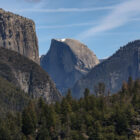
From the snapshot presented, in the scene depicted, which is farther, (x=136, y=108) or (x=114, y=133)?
(x=136, y=108)

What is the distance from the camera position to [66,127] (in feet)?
578

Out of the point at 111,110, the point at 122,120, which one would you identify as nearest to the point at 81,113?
the point at 111,110

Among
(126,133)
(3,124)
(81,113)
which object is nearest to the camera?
(126,133)

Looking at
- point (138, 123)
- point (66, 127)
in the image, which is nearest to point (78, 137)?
point (66, 127)

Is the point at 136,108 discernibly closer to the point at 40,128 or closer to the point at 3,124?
the point at 40,128

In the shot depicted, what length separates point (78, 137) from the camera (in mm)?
168000

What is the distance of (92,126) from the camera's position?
6909 inches

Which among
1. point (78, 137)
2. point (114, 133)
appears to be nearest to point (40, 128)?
point (78, 137)

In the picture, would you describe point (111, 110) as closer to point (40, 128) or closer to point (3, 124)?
point (40, 128)

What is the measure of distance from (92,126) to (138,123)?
17.1 m

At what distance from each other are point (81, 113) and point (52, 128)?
19962 millimetres

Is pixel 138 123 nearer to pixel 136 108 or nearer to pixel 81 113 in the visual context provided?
pixel 136 108

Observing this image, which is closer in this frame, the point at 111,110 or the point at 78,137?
the point at 78,137

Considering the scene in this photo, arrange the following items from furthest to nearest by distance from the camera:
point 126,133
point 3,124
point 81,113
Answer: point 81,113 < point 3,124 < point 126,133
